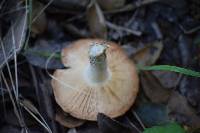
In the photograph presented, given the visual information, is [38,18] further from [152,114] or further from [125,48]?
[152,114]

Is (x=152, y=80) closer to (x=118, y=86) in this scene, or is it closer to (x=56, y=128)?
(x=118, y=86)

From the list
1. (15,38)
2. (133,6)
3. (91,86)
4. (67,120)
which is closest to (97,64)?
(91,86)

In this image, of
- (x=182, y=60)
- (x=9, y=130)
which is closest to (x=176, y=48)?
(x=182, y=60)

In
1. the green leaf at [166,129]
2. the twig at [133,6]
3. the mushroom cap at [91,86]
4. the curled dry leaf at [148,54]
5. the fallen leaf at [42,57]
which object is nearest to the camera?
the green leaf at [166,129]

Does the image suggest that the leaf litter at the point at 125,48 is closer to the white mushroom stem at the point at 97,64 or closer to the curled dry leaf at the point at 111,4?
the curled dry leaf at the point at 111,4

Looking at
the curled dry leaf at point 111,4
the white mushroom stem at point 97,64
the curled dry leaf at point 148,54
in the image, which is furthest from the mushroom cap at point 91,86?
the curled dry leaf at point 111,4

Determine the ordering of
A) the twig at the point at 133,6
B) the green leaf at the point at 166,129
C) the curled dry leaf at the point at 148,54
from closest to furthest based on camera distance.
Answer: the green leaf at the point at 166,129, the curled dry leaf at the point at 148,54, the twig at the point at 133,6
